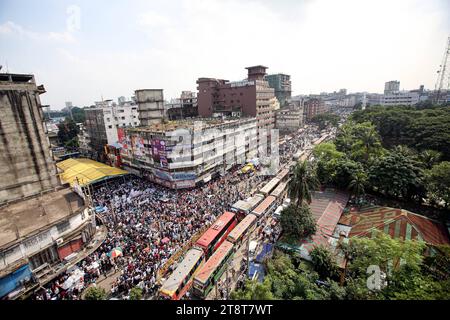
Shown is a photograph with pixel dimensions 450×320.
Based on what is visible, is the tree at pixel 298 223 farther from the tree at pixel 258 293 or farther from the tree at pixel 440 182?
the tree at pixel 440 182

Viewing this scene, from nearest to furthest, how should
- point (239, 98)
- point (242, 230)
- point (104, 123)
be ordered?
point (242, 230) < point (104, 123) < point (239, 98)

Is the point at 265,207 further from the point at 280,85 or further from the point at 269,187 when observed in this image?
the point at 280,85

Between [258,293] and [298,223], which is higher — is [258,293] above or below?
above

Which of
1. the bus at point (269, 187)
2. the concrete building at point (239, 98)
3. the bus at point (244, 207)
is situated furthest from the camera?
the concrete building at point (239, 98)

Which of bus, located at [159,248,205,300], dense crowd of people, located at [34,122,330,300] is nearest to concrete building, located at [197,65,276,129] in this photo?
dense crowd of people, located at [34,122,330,300]

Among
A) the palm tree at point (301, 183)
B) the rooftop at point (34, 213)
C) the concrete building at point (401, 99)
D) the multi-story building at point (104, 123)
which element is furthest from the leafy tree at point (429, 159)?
the concrete building at point (401, 99)

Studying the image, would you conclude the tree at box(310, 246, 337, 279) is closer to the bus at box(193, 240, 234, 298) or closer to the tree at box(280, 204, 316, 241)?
the tree at box(280, 204, 316, 241)

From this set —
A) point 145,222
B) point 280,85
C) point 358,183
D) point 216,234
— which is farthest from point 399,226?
point 280,85
